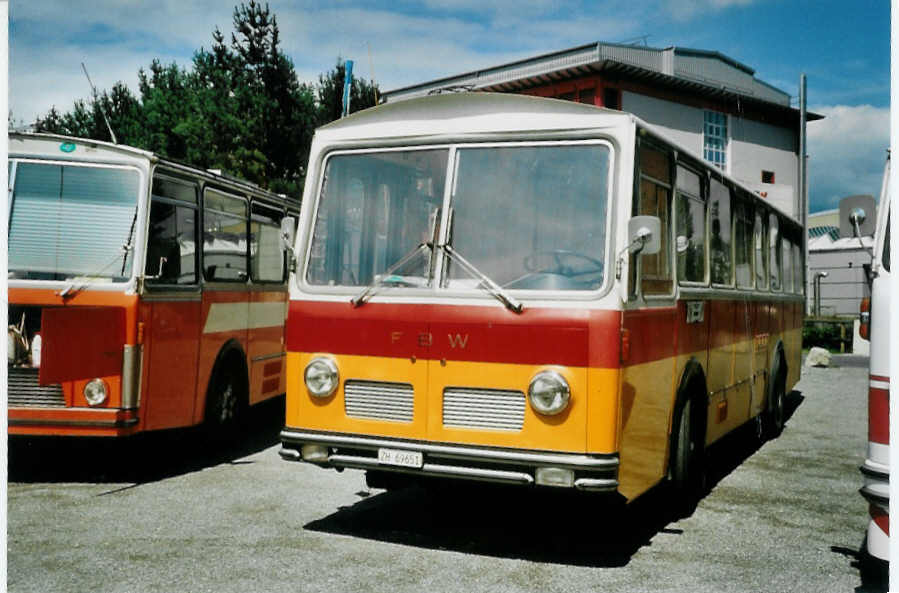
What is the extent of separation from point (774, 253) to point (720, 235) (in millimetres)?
3258

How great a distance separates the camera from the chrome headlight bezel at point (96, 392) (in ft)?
26.2

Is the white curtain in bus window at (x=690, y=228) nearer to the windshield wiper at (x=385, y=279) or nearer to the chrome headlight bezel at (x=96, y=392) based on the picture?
the windshield wiper at (x=385, y=279)

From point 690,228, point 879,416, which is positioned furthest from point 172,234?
point 879,416

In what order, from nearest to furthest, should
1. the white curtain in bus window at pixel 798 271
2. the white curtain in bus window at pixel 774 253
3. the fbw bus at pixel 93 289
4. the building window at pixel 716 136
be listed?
the fbw bus at pixel 93 289 < the white curtain in bus window at pixel 774 253 < the white curtain in bus window at pixel 798 271 < the building window at pixel 716 136

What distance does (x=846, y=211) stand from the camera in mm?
5691

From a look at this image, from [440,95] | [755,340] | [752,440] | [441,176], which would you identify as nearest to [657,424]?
[441,176]

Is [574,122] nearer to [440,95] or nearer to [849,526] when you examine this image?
[440,95]

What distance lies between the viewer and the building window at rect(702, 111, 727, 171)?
39.4m

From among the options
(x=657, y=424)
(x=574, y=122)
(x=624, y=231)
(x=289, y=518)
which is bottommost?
(x=289, y=518)

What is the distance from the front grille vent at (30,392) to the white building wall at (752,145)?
108 ft

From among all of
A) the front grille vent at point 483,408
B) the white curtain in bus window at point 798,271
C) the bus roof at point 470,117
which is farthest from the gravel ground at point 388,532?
the white curtain in bus window at point 798,271

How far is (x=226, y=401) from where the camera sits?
1009 centimetres

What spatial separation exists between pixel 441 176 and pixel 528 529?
2.56 meters

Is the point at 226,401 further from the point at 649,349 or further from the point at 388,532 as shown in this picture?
the point at 649,349
